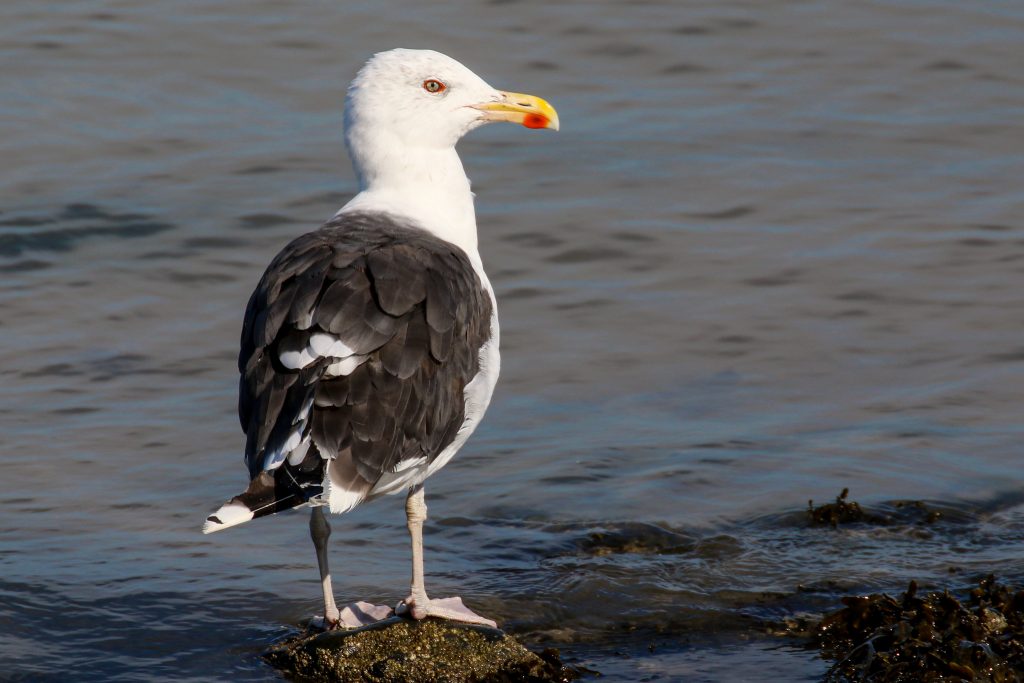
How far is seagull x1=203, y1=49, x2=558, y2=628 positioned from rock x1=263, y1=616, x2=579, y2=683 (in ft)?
0.50

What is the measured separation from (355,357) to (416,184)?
1.55 meters

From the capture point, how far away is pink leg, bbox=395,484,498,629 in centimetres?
607

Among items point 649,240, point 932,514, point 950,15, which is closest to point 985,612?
point 932,514

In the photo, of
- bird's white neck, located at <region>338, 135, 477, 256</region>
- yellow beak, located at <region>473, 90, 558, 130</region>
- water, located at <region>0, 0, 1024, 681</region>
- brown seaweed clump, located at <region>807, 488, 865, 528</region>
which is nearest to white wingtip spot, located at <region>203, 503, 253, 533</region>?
water, located at <region>0, 0, 1024, 681</region>

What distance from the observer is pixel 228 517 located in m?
5.12

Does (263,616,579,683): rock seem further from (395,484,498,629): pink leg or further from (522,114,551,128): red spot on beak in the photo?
(522,114,551,128): red spot on beak

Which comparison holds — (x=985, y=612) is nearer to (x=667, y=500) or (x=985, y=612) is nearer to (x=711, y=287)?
(x=667, y=500)

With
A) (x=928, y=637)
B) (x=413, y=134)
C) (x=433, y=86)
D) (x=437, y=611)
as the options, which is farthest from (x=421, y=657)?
(x=433, y=86)

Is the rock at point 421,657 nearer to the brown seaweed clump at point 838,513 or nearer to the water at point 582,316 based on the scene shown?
the water at point 582,316

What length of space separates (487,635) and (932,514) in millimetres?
2512

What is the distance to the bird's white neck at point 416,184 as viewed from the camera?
6836mm

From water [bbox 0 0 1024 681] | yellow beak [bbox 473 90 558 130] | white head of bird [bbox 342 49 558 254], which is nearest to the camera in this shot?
water [bbox 0 0 1024 681]

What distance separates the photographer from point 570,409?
902 cm

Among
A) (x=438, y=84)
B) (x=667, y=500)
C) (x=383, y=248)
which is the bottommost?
(x=667, y=500)
